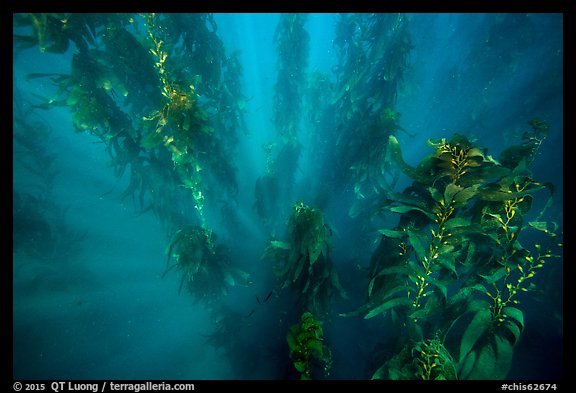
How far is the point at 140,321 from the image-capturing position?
9695 mm

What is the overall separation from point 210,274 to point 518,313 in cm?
503

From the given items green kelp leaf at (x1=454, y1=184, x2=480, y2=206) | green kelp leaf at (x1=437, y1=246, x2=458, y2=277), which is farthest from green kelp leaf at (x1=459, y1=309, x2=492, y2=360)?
green kelp leaf at (x1=454, y1=184, x2=480, y2=206)

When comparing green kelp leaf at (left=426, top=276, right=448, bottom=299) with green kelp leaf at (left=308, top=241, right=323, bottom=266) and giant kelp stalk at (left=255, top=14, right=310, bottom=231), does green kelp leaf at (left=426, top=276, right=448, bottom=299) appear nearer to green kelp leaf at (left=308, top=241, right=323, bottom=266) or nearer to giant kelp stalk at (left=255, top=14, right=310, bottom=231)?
green kelp leaf at (left=308, top=241, right=323, bottom=266)

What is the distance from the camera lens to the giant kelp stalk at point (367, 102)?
5953 millimetres

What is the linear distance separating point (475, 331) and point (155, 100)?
19.9 feet

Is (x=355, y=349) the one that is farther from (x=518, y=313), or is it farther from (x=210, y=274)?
(x=518, y=313)

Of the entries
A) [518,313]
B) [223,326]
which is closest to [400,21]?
[518,313]

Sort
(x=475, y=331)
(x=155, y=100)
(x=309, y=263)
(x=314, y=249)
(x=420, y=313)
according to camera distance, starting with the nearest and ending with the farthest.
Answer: (x=475, y=331)
(x=420, y=313)
(x=314, y=249)
(x=309, y=263)
(x=155, y=100)

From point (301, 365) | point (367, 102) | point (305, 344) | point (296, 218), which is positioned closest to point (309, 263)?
point (296, 218)

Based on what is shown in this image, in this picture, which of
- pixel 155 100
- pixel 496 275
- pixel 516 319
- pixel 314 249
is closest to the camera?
pixel 516 319

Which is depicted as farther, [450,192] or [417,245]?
[417,245]

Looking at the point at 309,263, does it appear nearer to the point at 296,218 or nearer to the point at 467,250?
the point at 296,218

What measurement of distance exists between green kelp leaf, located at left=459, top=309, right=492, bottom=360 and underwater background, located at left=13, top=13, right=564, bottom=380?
13 mm

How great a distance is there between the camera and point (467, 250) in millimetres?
2773
